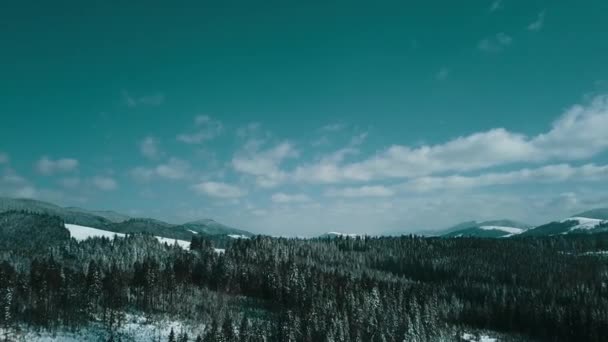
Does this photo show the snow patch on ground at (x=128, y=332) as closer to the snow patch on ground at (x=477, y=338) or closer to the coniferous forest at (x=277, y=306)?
the coniferous forest at (x=277, y=306)

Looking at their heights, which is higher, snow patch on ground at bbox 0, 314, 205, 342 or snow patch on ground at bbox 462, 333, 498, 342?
snow patch on ground at bbox 0, 314, 205, 342

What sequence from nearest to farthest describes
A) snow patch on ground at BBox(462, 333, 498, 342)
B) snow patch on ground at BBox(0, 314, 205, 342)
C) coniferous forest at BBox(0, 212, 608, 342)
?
snow patch on ground at BBox(0, 314, 205, 342) → coniferous forest at BBox(0, 212, 608, 342) → snow patch on ground at BBox(462, 333, 498, 342)

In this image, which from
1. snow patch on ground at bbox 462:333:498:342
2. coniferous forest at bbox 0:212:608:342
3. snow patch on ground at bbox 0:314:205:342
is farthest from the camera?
snow patch on ground at bbox 462:333:498:342

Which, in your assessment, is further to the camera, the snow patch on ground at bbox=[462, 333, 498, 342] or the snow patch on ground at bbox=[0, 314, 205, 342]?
the snow patch on ground at bbox=[462, 333, 498, 342]

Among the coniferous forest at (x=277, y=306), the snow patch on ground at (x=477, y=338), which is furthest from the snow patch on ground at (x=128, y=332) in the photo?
the snow patch on ground at (x=477, y=338)

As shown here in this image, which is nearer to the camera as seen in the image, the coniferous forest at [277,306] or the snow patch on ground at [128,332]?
the snow patch on ground at [128,332]

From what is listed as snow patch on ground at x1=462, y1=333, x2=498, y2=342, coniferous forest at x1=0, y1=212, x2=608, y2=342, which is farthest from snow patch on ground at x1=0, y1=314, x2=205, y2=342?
snow patch on ground at x1=462, y1=333, x2=498, y2=342

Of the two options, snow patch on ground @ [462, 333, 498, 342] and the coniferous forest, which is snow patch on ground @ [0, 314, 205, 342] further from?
snow patch on ground @ [462, 333, 498, 342]

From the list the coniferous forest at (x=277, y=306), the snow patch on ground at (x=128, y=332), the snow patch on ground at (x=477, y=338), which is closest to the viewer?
the snow patch on ground at (x=128, y=332)

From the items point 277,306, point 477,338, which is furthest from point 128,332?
point 477,338

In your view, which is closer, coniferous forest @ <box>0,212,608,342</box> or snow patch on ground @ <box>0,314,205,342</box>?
snow patch on ground @ <box>0,314,205,342</box>

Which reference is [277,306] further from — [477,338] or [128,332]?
[477,338]
